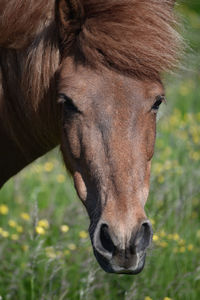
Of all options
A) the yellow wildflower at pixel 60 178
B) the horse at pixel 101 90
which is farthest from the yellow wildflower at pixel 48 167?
the horse at pixel 101 90

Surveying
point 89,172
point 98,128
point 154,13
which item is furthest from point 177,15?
point 89,172

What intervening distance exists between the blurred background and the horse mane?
0.85 feet

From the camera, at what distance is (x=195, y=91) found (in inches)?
304

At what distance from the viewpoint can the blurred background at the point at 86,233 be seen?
3345 mm

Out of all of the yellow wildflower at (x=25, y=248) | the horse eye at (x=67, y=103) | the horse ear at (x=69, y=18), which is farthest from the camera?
the yellow wildflower at (x=25, y=248)

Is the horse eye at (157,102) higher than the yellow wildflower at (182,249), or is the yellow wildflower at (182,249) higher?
the horse eye at (157,102)

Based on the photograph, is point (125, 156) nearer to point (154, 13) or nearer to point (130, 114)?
point (130, 114)

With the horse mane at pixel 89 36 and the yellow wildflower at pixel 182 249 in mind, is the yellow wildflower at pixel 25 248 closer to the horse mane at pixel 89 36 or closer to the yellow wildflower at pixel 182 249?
the yellow wildflower at pixel 182 249

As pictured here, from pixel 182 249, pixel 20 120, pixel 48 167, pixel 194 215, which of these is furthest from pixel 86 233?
pixel 48 167

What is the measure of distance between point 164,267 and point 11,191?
6.96 feet

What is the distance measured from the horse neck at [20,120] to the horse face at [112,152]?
23cm

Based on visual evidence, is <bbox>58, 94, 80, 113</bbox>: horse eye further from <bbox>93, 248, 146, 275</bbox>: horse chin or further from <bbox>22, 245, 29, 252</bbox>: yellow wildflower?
<bbox>22, 245, 29, 252</bbox>: yellow wildflower

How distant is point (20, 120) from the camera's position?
9.86ft

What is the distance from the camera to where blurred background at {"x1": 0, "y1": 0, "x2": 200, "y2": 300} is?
11.0 ft
